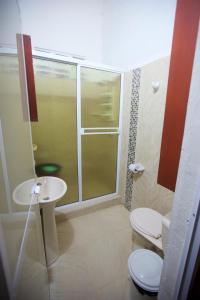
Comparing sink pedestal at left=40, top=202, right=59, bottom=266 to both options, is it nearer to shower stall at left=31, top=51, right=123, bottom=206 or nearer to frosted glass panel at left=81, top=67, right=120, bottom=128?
shower stall at left=31, top=51, right=123, bottom=206

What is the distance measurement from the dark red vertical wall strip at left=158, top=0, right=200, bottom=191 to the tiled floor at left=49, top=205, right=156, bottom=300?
91 cm

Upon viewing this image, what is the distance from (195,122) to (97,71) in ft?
5.80

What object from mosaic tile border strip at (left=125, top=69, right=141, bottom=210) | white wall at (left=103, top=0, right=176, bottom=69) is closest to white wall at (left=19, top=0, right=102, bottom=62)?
white wall at (left=103, top=0, right=176, bottom=69)

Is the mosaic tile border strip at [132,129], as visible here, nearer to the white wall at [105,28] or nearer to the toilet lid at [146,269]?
the white wall at [105,28]

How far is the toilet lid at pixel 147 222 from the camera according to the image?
1281 mm

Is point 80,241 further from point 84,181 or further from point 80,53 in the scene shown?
point 80,53

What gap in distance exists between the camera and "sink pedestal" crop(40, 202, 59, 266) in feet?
4.27

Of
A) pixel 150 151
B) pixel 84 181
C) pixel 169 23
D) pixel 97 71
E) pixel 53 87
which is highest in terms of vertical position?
pixel 169 23

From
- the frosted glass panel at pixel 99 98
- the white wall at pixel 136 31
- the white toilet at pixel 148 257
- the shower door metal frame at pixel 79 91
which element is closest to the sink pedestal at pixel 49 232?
the shower door metal frame at pixel 79 91

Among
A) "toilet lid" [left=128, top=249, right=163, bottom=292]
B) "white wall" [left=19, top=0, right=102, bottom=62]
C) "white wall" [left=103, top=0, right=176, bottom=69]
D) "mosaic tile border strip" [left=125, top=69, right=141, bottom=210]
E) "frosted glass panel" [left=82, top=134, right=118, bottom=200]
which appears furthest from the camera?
"frosted glass panel" [left=82, top=134, right=118, bottom=200]

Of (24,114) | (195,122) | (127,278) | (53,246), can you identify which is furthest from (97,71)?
(127,278)

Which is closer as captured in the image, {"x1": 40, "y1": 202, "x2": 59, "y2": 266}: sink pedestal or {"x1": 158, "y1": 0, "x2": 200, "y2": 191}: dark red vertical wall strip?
{"x1": 158, "y1": 0, "x2": 200, "y2": 191}: dark red vertical wall strip

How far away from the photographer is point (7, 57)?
73cm

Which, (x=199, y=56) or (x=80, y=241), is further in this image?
(x=80, y=241)
